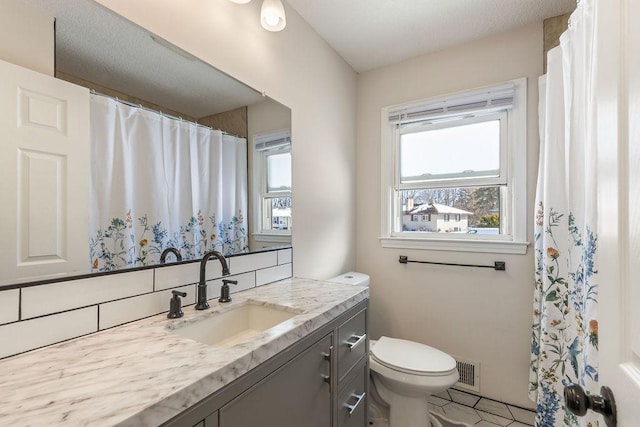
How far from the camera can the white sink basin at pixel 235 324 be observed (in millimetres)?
987

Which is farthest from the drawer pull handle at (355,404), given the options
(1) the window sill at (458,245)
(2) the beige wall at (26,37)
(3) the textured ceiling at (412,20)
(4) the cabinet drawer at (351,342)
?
(3) the textured ceiling at (412,20)

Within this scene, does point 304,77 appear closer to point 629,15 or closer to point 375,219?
point 375,219

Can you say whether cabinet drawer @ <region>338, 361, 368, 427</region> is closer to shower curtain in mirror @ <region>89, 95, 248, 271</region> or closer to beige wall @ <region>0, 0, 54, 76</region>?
shower curtain in mirror @ <region>89, 95, 248, 271</region>

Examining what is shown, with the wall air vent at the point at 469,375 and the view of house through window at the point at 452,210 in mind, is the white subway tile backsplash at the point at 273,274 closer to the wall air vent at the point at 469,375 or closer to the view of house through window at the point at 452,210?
the view of house through window at the point at 452,210

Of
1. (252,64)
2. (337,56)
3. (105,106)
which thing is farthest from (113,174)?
(337,56)

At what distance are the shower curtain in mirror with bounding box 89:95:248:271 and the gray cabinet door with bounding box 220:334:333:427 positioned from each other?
562 millimetres

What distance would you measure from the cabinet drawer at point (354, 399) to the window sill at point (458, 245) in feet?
3.42

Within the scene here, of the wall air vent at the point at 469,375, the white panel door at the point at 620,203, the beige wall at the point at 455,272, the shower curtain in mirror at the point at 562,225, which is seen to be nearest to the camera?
the white panel door at the point at 620,203

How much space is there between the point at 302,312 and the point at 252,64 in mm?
1151

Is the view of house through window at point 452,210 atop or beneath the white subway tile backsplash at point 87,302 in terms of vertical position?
atop

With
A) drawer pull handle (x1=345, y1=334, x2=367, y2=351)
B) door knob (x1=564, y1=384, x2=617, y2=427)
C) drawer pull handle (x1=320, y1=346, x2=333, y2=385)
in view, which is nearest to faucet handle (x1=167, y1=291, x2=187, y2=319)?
drawer pull handle (x1=320, y1=346, x2=333, y2=385)

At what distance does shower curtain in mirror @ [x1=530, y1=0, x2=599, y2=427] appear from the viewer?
127cm

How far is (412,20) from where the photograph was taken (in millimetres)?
1762

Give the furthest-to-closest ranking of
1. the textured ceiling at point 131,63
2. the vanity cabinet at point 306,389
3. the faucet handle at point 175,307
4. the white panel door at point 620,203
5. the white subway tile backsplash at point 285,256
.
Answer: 1. the white subway tile backsplash at point 285,256
2. the faucet handle at point 175,307
3. the textured ceiling at point 131,63
4. the vanity cabinet at point 306,389
5. the white panel door at point 620,203
